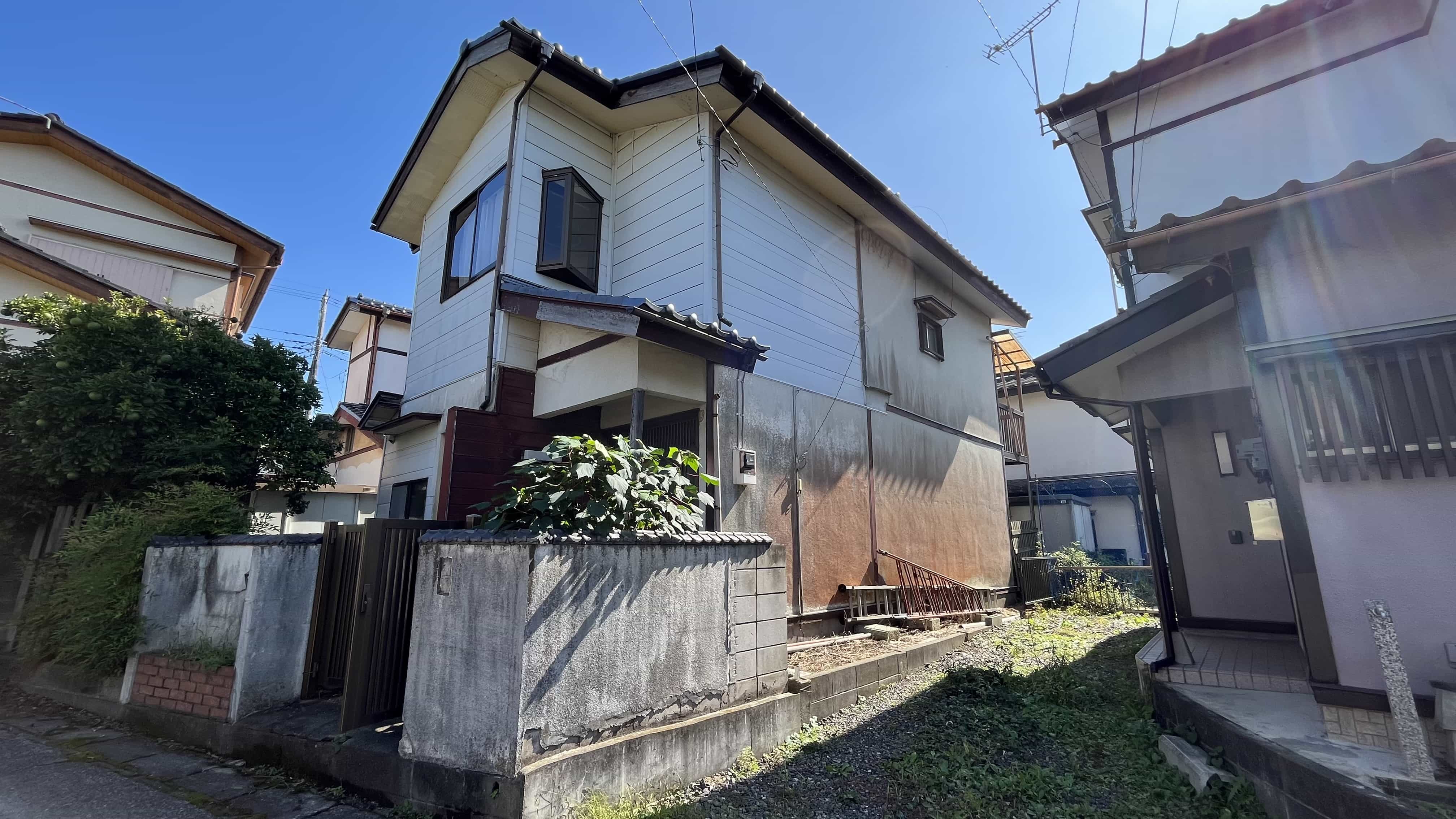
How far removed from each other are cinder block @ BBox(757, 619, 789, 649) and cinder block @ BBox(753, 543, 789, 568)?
16.4 inches

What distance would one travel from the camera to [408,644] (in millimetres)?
4195

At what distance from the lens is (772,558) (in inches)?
195

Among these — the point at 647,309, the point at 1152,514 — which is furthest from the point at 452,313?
the point at 1152,514

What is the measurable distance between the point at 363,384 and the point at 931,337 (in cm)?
1332

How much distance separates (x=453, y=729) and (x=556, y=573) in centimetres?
99

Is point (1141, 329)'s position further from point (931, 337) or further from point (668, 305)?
point (931, 337)

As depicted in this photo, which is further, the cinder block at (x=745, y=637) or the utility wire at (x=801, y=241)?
the utility wire at (x=801, y=241)

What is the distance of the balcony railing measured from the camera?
1334 cm

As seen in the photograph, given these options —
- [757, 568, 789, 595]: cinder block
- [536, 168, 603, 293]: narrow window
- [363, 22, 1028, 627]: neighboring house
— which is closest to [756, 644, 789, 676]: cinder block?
[757, 568, 789, 595]: cinder block

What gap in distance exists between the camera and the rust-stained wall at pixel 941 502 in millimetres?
8664

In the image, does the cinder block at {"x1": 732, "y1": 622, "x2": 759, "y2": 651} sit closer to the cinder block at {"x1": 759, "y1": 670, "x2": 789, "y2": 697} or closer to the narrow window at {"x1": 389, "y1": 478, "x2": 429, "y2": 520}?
the cinder block at {"x1": 759, "y1": 670, "x2": 789, "y2": 697}

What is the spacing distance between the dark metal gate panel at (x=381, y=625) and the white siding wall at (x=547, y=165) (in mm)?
3662

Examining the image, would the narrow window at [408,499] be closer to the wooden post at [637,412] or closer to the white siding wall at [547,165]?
the white siding wall at [547,165]

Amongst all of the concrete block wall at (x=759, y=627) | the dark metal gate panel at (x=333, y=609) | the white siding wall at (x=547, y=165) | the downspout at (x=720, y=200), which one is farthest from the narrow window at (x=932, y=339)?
the dark metal gate panel at (x=333, y=609)
